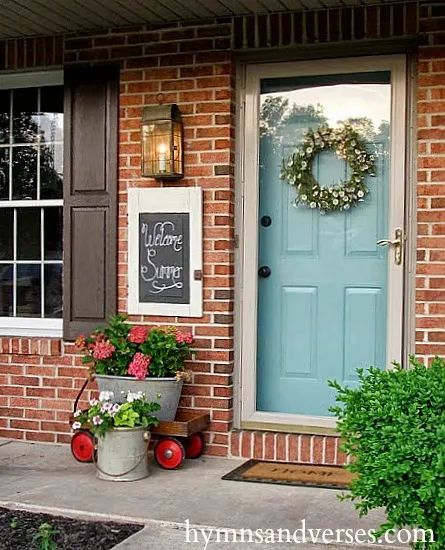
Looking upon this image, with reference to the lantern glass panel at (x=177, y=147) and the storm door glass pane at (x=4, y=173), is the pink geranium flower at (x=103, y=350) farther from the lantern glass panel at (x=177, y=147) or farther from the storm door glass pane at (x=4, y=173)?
the storm door glass pane at (x=4, y=173)

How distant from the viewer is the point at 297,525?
4344 millimetres

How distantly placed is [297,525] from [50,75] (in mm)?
3487

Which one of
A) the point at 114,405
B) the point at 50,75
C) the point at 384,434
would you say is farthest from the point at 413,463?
the point at 50,75

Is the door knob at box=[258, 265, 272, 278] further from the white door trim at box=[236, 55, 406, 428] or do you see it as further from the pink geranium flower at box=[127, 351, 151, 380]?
the pink geranium flower at box=[127, 351, 151, 380]

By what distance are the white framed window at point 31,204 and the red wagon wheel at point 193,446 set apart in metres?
1.20

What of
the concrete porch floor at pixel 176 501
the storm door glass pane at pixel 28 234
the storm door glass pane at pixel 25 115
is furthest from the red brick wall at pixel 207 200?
the storm door glass pane at pixel 28 234

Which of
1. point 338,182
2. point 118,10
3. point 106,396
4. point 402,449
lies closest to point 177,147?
point 118,10

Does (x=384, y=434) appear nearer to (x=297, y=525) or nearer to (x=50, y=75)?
(x=297, y=525)

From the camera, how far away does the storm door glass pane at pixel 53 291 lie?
6.22m

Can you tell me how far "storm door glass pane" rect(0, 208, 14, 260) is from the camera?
638 centimetres

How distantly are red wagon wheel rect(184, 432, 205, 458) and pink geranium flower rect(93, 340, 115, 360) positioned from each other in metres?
0.71

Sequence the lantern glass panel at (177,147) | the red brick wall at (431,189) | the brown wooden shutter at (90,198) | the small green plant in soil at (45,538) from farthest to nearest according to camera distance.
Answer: the brown wooden shutter at (90,198), the lantern glass panel at (177,147), the red brick wall at (431,189), the small green plant in soil at (45,538)

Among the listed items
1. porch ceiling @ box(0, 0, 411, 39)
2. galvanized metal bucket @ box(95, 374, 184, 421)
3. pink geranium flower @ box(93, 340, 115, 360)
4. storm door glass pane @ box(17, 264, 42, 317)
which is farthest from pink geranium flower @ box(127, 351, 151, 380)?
porch ceiling @ box(0, 0, 411, 39)

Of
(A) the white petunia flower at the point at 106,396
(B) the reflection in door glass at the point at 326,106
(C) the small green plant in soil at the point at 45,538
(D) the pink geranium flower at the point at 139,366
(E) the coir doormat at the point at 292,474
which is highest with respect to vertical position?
(B) the reflection in door glass at the point at 326,106
